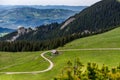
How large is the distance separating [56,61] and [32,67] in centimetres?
1165

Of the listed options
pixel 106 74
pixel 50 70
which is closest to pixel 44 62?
pixel 50 70

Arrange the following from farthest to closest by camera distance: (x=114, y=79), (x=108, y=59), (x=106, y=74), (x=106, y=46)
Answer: (x=106, y=46) → (x=108, y=59) → (x=106, y=74) → (x=114, y=79)

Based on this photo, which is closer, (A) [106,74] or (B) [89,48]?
Result: (A) [106,74]

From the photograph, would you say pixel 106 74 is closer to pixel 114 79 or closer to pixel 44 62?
pixel 114 79

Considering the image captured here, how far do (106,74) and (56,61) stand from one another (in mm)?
62062

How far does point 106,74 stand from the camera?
86562 millimetres

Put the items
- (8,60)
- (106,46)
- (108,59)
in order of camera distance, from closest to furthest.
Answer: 1. (108,59)
2. (106,46)
3. (8,60)

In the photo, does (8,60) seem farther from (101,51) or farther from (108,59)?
(108,59)

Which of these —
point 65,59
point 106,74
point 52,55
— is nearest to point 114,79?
point 106,74

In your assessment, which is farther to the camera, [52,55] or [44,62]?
[52,55]

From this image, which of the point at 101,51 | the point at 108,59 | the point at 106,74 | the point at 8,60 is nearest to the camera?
the point at 106,74

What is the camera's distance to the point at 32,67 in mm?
145125

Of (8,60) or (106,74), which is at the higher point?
(106,74)

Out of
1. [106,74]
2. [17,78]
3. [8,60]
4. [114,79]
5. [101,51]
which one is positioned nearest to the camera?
[114,79]
